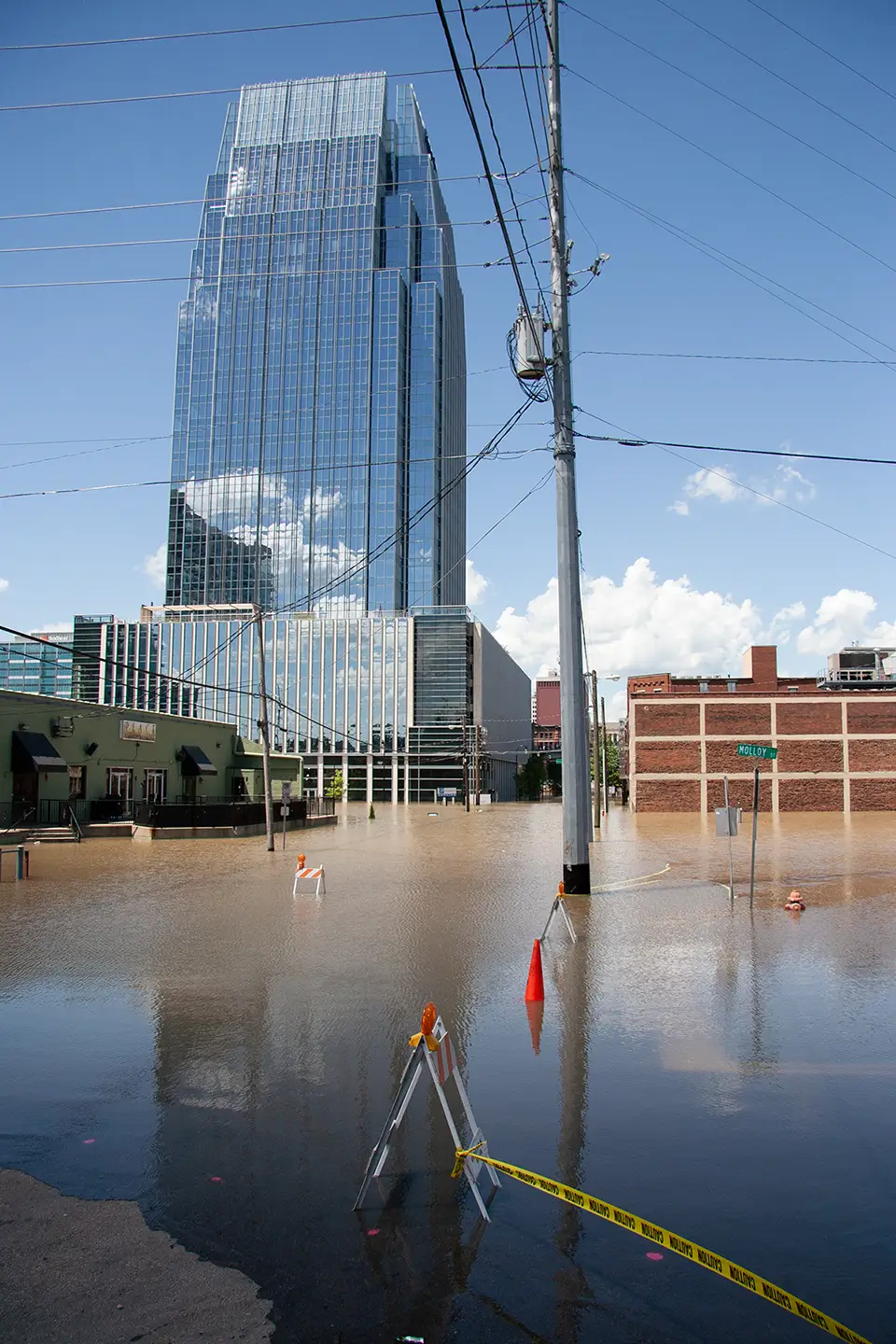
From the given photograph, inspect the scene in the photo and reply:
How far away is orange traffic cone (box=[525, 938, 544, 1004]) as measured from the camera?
9953 millimetres

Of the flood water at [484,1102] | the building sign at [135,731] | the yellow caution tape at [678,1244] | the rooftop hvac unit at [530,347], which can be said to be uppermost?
the rooftop hvac unit at [530,347]

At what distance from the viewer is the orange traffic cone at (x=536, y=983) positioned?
9.95 metres

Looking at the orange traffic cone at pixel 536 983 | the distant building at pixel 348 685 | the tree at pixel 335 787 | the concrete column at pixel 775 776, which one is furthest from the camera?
the distant building at pixel 348 685

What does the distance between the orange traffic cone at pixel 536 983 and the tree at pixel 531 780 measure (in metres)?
130

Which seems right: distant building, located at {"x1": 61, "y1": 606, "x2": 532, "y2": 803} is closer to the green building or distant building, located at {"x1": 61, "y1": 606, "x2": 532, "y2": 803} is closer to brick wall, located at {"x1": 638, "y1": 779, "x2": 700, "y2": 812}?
brick wall, located at {"x1": 638, "y1": 779, "x2": 700, "y2": 812}

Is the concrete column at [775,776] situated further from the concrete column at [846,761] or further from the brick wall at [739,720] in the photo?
the concrete column at [846,761]

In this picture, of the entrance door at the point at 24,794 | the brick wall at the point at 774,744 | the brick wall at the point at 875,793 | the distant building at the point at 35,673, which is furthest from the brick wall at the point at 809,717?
the distant building at the point at 35,673

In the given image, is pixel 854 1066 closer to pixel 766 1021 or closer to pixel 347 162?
pixel 766 1021

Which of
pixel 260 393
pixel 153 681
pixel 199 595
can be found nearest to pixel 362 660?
pixel 153 681

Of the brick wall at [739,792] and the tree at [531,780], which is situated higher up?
the brick wall at [739,792]

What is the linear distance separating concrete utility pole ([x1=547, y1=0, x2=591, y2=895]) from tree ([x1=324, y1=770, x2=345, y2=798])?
3573 inches

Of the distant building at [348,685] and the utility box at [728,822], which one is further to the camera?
the distant building at [348,685]

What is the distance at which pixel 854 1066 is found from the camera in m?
7.66

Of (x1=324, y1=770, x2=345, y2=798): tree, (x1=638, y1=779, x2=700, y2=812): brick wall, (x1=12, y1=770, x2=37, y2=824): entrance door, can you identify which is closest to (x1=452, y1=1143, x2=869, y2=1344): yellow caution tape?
(x1=12, y1=770, x2=37, y2=824): entrance door
